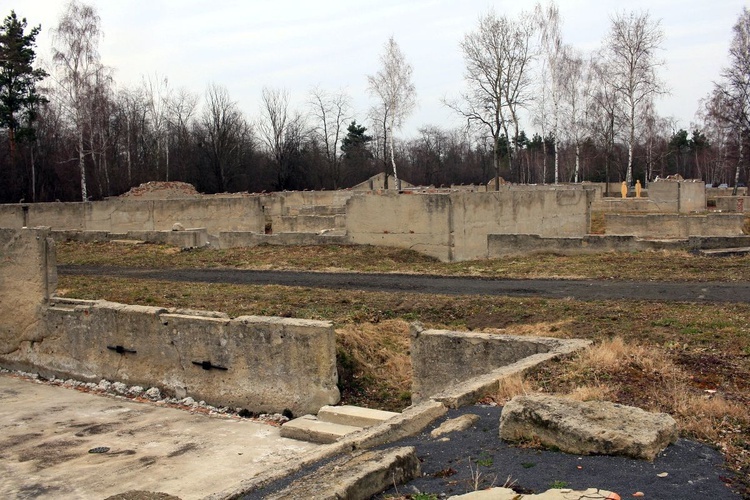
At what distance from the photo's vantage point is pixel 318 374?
10.5 m

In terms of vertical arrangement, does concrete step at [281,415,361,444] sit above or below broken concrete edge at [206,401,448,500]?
below

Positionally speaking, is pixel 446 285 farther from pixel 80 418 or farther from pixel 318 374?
pixel 80 418

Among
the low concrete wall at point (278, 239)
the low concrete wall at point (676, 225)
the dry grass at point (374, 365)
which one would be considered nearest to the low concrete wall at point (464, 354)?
the dry grass at point (374, 365)

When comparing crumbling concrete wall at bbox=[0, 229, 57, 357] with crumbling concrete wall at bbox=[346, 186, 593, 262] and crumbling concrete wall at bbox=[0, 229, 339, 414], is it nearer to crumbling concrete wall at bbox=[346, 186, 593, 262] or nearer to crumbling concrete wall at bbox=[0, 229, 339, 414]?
crumbling concrete wall at bbox=[0, 229, 339, 414]

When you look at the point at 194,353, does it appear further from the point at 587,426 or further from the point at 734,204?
the point at 734,204

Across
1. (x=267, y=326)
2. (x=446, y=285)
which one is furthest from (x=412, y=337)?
(x=446, y=285)

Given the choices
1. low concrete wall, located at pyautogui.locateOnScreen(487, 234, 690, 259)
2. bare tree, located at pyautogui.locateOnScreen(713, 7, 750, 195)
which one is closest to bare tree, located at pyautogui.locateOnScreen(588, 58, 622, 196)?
bare tree, located at pyautogui.locateOnScreen(713, 7, 750, 195)

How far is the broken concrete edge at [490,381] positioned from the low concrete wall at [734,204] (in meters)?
29.9

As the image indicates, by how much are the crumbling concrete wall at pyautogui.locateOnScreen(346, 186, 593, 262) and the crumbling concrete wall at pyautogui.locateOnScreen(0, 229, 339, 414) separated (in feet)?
33.0

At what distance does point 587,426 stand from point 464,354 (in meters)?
3.94

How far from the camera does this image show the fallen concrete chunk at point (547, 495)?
163 inches

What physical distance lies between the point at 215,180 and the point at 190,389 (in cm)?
5214

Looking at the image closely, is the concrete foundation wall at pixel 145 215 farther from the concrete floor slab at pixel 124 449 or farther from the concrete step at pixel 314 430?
the concrete step at pixel 314 430

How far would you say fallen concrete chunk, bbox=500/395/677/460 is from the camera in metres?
5.02
